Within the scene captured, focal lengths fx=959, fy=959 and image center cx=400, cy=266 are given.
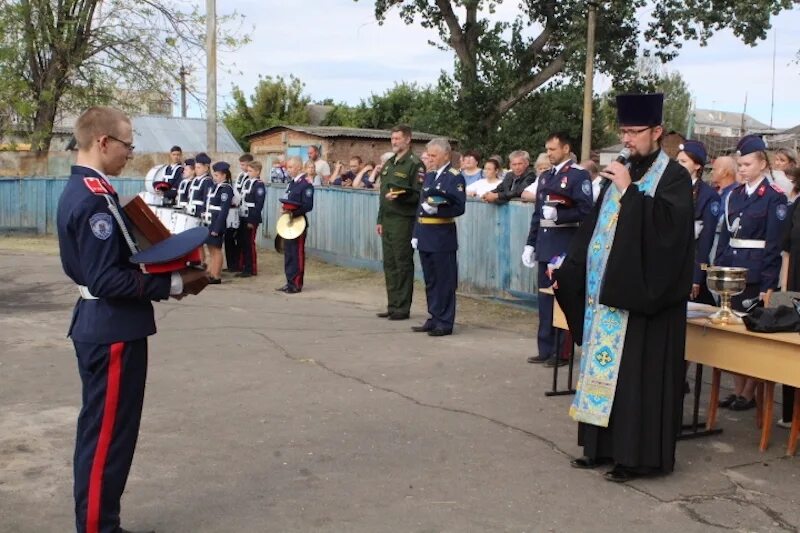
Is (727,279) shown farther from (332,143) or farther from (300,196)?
(332,143)

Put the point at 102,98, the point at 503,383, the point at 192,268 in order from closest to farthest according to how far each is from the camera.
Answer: the point at 192,268
the point at 503,383
the point at 102,98

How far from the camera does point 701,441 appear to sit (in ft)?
21.7

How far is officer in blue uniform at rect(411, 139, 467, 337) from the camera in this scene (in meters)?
10.1

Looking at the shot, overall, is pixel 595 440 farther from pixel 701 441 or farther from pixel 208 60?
pixel 208 60

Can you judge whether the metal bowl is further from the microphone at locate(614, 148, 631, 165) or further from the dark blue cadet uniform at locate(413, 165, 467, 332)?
the dark blue cadet uniform at locate(413, 165, 467, 332)

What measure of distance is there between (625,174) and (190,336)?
576 centimetres

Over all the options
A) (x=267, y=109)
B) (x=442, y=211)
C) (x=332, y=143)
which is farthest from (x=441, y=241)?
(x=267, y=109)

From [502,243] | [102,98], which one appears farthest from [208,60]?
[502,243]

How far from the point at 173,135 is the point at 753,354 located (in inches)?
1215

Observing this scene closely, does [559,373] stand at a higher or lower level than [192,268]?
lower

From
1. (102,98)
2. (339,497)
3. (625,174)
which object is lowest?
(339,497)

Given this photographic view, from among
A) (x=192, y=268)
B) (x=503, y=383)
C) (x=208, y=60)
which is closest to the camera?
(x=192, y=268)

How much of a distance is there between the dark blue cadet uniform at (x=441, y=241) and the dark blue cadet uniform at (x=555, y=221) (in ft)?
4.14

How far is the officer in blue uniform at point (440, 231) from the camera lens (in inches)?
396
